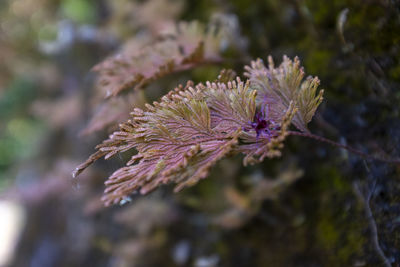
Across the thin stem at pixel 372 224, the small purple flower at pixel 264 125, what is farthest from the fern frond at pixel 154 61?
the thin stem at pixel 372 224

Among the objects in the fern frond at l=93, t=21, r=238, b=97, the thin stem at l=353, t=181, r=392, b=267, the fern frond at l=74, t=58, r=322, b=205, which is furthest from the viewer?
the fern frond at l=93, t=21, r=238, b=97

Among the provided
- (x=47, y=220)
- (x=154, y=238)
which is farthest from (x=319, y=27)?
(x=47, y=220)

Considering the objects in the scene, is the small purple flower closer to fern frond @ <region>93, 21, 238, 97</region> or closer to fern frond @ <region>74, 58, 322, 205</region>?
fern frond @ <region>74, 58, 322, 205</region>

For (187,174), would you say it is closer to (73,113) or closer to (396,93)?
(396,93)

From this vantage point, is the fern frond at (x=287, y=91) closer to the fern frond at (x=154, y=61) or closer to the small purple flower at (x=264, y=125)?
the small purple flower at (x=264, y=125)

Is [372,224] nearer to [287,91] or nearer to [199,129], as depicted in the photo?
[287,91]

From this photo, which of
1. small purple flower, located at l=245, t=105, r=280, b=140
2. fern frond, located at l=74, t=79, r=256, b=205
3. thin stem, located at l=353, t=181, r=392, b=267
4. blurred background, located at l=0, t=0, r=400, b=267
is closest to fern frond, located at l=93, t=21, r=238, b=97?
blurred background, located at l=0, t=0, r=400, b=267

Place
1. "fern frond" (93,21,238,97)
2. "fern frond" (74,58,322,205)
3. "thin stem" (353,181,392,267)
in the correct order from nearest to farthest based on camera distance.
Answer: "fern frond" (74,58,322,205) < "thin stem" (353,181,392,267) < "fern frond" (93,21,238,97)

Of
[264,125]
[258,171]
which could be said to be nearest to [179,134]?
[264,125]
